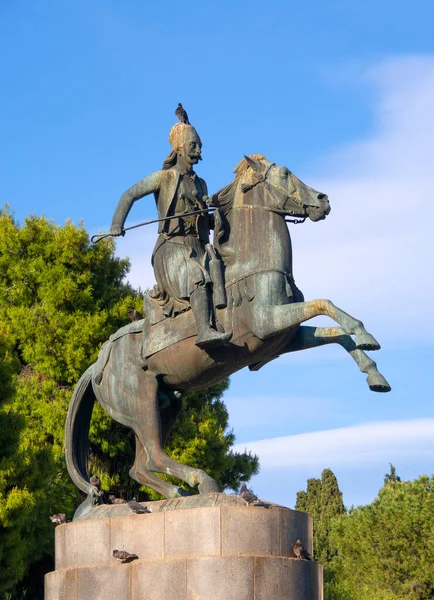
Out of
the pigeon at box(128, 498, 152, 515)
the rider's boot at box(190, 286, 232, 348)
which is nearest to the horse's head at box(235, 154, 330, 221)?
the rider's boot at box(190, 286, 232, 348)

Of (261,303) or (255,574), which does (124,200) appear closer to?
(261,303)

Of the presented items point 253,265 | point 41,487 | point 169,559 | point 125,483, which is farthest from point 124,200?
point 125,483

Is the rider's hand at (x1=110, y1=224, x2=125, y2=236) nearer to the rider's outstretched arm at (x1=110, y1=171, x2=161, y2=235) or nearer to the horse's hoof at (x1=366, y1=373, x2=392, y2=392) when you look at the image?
the rider's outstretched arm at (x1=110, y1=171, x2=161, y2=235)

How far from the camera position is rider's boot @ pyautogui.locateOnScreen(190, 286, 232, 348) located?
14.4m

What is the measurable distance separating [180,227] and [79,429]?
321 cm

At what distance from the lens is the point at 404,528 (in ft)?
143

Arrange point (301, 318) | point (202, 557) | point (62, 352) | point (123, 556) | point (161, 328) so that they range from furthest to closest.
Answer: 1. point (62, 352)
2. point (161, 328)
3. point (301, 318)
4. point (123, 556)
5. point (202, 557)

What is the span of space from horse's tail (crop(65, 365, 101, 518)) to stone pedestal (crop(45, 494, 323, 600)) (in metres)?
1.98

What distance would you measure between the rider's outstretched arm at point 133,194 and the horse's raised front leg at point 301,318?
229 centimetres

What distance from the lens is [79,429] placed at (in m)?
16.7

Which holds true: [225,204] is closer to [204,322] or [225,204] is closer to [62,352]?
[204,322]

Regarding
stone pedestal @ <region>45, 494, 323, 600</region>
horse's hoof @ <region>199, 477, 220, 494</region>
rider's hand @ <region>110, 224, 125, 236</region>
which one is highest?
rider's hand @ <region>110, 224, 125, 236</region>

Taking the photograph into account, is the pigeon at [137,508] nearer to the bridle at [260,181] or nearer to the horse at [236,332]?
the horse at [236,332]

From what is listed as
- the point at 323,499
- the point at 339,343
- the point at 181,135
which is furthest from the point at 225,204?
the point at 323,499
